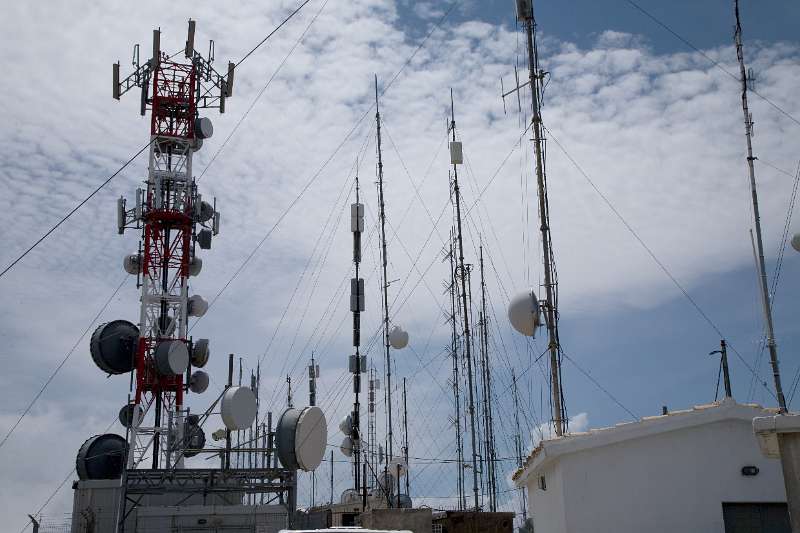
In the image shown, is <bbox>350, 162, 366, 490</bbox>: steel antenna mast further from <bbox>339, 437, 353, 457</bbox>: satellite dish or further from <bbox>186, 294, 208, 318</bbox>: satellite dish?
<bbox>186, 294, 208, 318</bbox>: satellite dish

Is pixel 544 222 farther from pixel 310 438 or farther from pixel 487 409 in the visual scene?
pixel 487 409

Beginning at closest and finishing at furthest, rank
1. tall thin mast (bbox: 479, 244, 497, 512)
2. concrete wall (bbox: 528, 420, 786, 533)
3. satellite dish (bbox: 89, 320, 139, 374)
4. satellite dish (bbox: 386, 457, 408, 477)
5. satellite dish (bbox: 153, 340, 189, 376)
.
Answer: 1. concrete wall (bbox: 528, 420, 786, 533)
2. satellite dish (bbox: 153, 340, 189, 376)
3. satellite dish (bbox: 386, 457, 408, 477)
4. satellite dish (bbox: 89, 320, 139, 374)
5. tall thin mast (bbox: 479, 244, 497, 512)

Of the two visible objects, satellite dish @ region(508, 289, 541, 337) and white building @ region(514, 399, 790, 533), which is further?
satellite dish @ region(508, 289, 541, 337)

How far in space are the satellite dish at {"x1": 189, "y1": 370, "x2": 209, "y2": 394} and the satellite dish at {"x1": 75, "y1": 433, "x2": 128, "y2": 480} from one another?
4.09 m

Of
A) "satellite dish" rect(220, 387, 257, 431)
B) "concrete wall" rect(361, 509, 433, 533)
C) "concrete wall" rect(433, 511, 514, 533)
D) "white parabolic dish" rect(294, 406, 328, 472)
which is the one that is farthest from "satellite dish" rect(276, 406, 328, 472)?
"concrete wall" rect(433, 511, 514, 533)

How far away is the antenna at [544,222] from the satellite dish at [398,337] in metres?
11.7

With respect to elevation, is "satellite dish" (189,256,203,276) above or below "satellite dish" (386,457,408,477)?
above

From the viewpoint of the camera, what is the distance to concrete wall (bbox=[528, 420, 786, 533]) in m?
17.2

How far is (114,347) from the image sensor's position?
3775 centimetres

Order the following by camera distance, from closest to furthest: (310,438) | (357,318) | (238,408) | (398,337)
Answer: (310,438) < (238,408) < (357,318) < (398,337)

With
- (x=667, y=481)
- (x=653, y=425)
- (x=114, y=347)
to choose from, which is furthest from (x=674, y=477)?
(x=114, y=347)

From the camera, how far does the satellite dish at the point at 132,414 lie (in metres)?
37.3

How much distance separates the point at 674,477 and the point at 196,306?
27.3 metres

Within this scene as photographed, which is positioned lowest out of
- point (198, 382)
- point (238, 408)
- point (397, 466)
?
point (397, 466)
